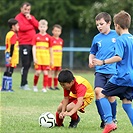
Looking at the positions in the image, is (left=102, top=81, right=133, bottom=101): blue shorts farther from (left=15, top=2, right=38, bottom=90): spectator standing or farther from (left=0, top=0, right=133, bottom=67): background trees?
(left=0, top=0, right=133, bottom=67): background trees

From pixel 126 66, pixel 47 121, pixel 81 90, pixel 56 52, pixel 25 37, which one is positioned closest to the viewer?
pixel 126 66

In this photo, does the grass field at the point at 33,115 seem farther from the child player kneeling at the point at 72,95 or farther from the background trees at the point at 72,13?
the background trees at the point at 72,13

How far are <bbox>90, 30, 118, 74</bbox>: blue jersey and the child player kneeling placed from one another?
0.50 m

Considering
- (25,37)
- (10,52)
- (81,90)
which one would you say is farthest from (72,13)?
(81,90)

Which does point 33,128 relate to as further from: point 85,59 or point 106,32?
point 85,59

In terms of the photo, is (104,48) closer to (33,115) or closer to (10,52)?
(33,115)

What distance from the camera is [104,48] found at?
8.84 meters

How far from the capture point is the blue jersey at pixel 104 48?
8820 mm

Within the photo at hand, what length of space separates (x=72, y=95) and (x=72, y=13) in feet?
84.4

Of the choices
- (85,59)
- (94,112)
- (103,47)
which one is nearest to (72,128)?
(103,47)

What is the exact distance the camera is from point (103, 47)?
29.0 feet

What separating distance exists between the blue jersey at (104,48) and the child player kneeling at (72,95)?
504 millimetres

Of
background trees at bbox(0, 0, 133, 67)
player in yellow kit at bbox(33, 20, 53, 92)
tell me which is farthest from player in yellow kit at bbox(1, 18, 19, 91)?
background trees at bbox(0, 0, 133, 67)

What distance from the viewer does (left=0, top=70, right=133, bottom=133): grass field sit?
8.12 m
